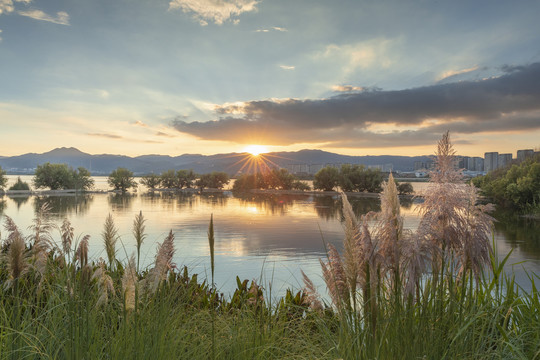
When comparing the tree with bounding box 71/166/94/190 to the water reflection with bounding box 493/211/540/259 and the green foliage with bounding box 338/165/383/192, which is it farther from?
the water reflection with bounding box 493/211/540/259

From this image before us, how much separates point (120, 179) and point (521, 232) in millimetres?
80705

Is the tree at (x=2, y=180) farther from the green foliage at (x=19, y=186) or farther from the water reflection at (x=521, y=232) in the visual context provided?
the water reflection at (x=521, y=232)

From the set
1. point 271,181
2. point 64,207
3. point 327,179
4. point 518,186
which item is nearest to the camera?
point 518,186

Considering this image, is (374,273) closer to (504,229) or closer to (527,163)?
(504,229)

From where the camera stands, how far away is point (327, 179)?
7531 centimetres

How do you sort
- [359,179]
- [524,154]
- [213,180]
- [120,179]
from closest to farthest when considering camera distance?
[524,154] → [359,179] → [120,179] → [213,180]

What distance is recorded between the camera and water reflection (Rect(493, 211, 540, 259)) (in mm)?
18750

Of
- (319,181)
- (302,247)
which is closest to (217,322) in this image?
(302,247)

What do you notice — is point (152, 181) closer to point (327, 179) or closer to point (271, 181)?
point (271, 181)

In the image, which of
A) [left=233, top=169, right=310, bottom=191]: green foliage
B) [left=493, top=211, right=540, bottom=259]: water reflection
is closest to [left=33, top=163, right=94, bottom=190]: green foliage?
[left=233, top=169, right=310, bottom=191]: green foliage

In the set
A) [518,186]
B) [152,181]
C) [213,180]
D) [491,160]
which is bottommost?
[152,181]

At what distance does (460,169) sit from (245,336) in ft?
7.25

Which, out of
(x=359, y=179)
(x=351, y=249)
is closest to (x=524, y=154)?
(x=359, y=179)

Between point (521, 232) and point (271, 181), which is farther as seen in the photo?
point (271, 181)
